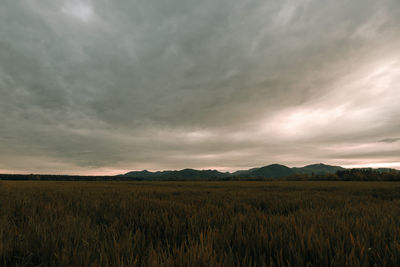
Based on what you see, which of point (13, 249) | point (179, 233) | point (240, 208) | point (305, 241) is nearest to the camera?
point (13, 249)

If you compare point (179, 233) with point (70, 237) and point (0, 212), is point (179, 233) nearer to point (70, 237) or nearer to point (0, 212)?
point (70, 237)

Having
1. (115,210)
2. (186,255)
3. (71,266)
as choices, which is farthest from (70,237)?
(115,210)

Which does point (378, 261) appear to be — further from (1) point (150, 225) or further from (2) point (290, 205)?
(2) point (290, 205)


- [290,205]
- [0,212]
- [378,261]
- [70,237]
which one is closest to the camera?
[378,261]

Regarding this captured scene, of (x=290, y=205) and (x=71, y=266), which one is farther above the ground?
(x=71, y=266)

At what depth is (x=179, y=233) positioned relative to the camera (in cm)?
194

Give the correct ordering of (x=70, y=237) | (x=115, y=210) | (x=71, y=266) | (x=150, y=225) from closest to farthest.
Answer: (x=71, y=266) → (x=70, y=237) → (x=150, y=225) → (x=115, y=210)

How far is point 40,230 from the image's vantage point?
171cm

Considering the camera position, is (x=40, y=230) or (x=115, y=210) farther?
(x=115, y=210)

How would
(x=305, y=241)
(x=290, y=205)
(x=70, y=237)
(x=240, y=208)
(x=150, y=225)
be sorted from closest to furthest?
(x=305, y=241) < (x=70, y=237) < (x=150, y=225) < (x=240, y=208) < (x=290, y=205)

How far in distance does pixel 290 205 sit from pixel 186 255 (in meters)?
3.41

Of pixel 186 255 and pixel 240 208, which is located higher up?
Result: pixel 186 255

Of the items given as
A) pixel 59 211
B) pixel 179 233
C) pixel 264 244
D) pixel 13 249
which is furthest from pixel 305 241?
pixel 59 211

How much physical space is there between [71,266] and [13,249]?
2.31 feet
